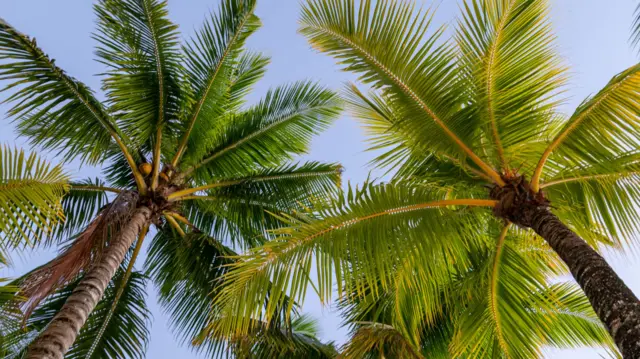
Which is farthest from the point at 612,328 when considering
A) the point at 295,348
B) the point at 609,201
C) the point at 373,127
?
the point at 295,348

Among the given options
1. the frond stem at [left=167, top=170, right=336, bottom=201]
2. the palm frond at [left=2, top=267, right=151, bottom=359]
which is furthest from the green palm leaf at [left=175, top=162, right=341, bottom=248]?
the palm frond at [left=2, top=267, right=151, bottom=359]

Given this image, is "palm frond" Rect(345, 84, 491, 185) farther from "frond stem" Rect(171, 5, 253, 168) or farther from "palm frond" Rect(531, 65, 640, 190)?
"frond stem" Rect(171, 5, 253, 168)

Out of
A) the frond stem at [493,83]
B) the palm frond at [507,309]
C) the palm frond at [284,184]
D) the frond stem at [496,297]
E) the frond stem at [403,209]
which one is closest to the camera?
the frond stem at [403,209]

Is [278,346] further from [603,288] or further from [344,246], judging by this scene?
[603,288]

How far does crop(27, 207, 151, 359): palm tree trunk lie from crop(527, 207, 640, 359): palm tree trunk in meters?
4.21

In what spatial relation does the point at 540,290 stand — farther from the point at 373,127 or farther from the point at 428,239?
the point at 373,127

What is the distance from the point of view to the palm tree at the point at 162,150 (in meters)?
6.82

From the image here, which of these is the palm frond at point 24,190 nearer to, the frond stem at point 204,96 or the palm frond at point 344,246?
the palm frond at point 344,246

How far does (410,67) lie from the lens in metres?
5.48

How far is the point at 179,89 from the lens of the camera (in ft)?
27.1

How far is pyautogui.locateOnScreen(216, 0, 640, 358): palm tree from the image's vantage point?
492 centimetres

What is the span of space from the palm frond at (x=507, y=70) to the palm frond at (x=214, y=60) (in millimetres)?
3691

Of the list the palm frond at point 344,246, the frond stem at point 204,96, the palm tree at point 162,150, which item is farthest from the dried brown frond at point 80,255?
the palm frond at point 344,246

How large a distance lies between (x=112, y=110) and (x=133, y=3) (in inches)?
61.9
